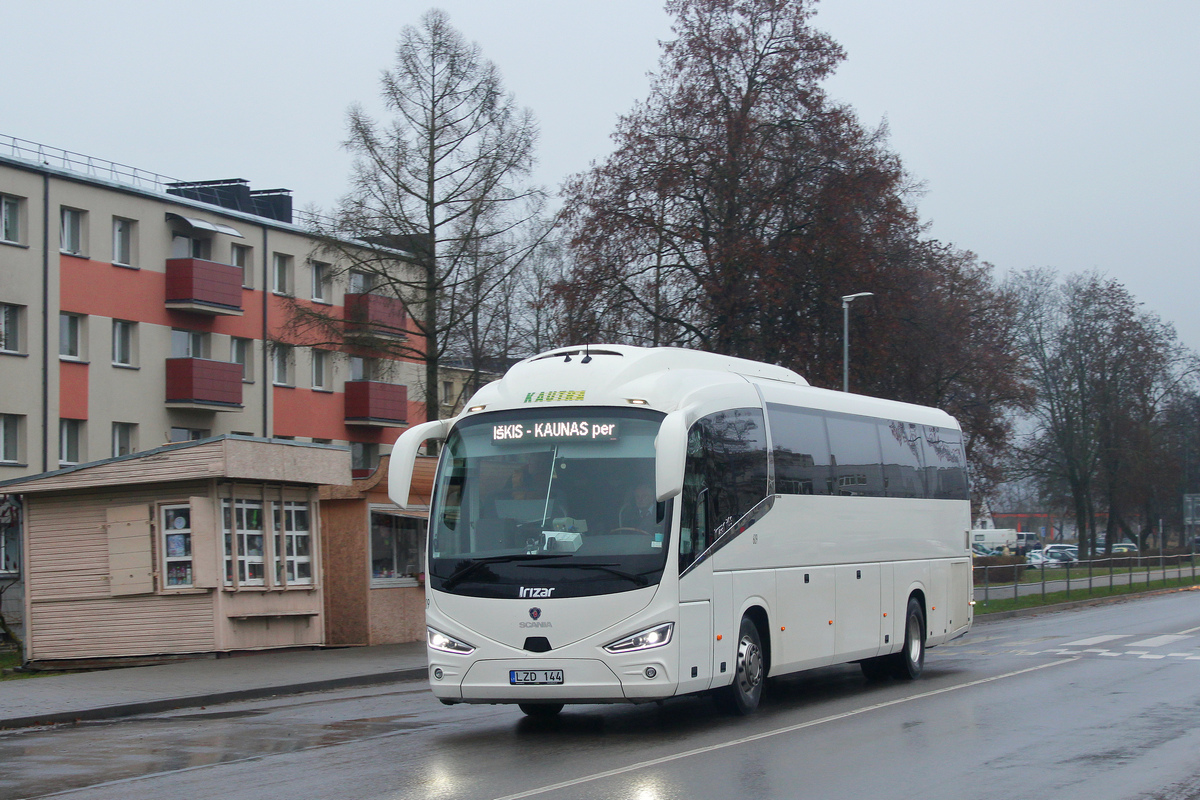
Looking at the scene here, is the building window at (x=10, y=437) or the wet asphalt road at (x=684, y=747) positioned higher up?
the building window at (x=10, y=437)

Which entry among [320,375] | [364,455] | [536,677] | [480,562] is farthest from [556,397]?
[364,455]

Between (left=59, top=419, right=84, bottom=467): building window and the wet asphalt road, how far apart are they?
27.0 meters

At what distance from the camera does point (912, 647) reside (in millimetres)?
16812

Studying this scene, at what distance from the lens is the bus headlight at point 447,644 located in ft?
36.9

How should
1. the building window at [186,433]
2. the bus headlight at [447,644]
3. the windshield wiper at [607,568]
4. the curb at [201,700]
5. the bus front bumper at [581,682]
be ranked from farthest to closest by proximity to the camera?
1. the building window at [186,433]
2. the curb at [201,700]
3. the bus headlight at [447,644]
4. the windshield wiper at [607,568]
5. the bus front bumper at [581,682]

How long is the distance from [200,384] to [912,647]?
105 ft

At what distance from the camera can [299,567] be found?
23.1m

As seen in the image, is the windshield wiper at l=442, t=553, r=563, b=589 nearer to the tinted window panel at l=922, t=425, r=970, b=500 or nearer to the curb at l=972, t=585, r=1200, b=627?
the tinted window panel at l=922, t=425, r=970, b=500

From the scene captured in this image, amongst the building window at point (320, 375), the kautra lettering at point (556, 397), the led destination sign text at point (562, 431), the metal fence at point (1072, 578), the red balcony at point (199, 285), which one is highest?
the red balcony at point (199, 285)

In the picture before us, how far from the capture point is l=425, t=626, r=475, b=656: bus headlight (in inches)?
443

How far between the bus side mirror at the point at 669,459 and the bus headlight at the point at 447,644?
7.12 ft

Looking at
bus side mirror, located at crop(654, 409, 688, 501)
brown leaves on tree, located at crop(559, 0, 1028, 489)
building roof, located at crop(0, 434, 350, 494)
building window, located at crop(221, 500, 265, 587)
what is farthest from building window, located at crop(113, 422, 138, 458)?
bus side mirror, located at crop(654, 409, 688, 501)

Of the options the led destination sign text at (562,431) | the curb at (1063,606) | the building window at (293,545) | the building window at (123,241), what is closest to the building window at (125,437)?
the building window at (123,241)

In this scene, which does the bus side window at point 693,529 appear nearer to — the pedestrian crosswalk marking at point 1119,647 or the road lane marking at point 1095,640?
the pedestrian crosswalk marking at point 1119,647
